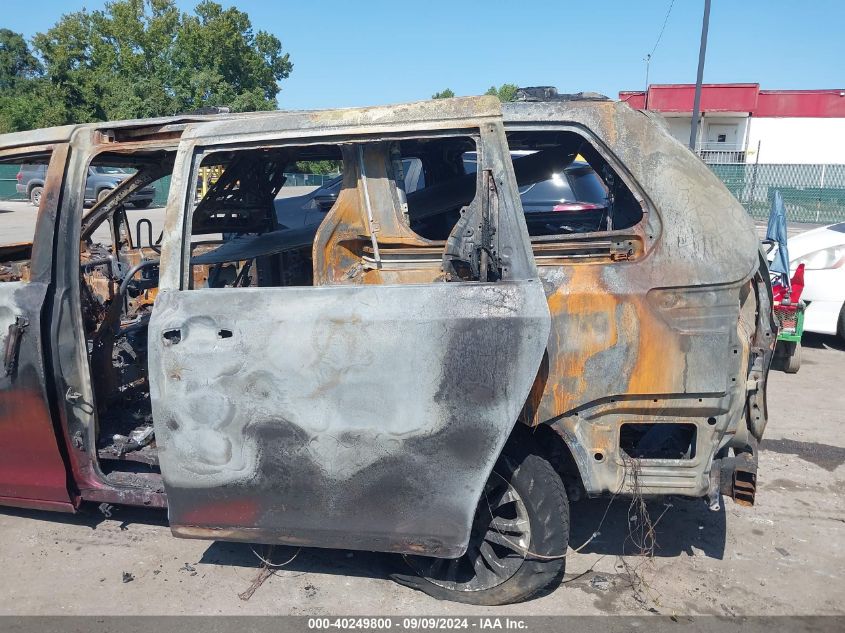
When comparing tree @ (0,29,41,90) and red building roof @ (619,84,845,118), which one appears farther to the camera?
tree @ (0,29,41,90)

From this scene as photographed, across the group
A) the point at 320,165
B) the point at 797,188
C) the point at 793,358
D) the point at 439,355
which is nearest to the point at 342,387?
the point at 439,355

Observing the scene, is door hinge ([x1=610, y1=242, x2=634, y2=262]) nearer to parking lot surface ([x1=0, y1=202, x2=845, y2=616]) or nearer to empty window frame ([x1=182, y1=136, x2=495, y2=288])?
empty window frame ([x1=182, y1=136, x2=495, y2=288])

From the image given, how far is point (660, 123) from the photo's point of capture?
289cm

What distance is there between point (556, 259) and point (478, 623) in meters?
1.55

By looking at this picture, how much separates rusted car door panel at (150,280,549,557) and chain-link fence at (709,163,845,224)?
20371 millimetres

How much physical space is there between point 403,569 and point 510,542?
1.93 feet

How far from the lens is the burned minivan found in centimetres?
256

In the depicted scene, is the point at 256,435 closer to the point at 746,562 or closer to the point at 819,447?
the point at 746,562

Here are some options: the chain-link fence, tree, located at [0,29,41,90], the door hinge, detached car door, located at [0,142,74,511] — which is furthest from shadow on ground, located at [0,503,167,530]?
tree, located at [0,29,41,90]

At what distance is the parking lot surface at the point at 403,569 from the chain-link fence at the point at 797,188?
1897 centimetres

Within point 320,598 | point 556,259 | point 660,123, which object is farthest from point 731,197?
point 320,598

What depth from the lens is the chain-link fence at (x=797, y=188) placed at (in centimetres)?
2083

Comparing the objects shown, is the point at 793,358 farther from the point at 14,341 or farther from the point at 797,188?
the point at 797,188

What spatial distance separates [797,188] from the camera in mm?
21594
